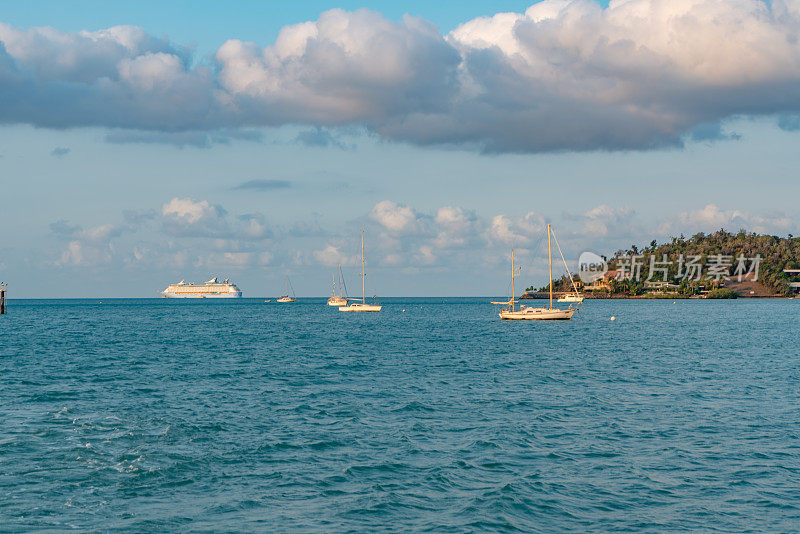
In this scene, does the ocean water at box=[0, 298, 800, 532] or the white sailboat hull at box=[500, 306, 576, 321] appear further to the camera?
the white sailboat hull at box=[500, 306, 576, 321]

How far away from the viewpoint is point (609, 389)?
47.2 meters

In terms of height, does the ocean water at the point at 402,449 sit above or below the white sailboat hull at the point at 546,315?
below

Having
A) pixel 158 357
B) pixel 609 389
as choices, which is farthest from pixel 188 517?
pixel 158 357

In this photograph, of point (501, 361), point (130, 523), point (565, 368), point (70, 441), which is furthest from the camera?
point (501, 361)

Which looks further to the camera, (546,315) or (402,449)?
(546,315)

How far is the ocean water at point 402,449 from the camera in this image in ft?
70.1

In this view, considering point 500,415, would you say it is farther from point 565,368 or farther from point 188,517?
point 565,368

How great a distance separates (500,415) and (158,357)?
158 feet

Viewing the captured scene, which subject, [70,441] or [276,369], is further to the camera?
[276,369]

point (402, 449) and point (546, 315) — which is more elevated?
point (546, 315)

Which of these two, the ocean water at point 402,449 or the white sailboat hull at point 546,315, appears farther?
the white sailboat hull at point 546,315

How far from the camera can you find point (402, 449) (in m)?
29.4

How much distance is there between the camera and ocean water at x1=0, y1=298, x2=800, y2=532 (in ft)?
70.1

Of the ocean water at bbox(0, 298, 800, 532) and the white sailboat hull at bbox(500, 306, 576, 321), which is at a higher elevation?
the white sailboat hull at bbox(500, 306, 576, 321)
